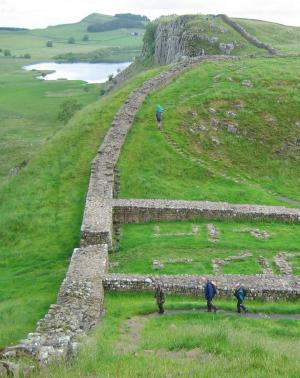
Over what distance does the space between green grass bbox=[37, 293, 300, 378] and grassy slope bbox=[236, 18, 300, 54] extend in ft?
225

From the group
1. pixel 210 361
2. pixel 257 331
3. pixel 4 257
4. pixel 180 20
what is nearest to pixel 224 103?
pixel 4 257

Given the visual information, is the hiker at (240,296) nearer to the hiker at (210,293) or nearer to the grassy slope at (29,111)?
the hiker at (210,293)

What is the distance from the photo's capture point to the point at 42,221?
113 ft

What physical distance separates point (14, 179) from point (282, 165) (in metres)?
22.9

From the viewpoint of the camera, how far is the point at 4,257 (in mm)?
30906

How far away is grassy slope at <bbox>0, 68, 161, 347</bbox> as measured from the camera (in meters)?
24.6

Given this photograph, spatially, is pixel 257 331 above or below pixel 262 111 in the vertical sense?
below

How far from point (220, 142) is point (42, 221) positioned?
63.0 ft

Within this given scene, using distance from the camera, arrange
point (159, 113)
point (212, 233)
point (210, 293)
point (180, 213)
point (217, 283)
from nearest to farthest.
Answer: point (210, 293), point (217, 283), point (212, 233), point (180, 213), point (159, 113)

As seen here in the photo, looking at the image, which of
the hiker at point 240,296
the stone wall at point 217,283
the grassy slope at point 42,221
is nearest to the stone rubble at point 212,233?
the stone wall at point 217,283

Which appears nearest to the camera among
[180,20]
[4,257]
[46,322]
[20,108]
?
[46,322]

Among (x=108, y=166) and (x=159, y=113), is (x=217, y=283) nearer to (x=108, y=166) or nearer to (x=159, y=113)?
(x=108, y=166)

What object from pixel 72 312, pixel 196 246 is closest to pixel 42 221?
pixel 196 246

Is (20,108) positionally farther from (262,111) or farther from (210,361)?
(210,361)
